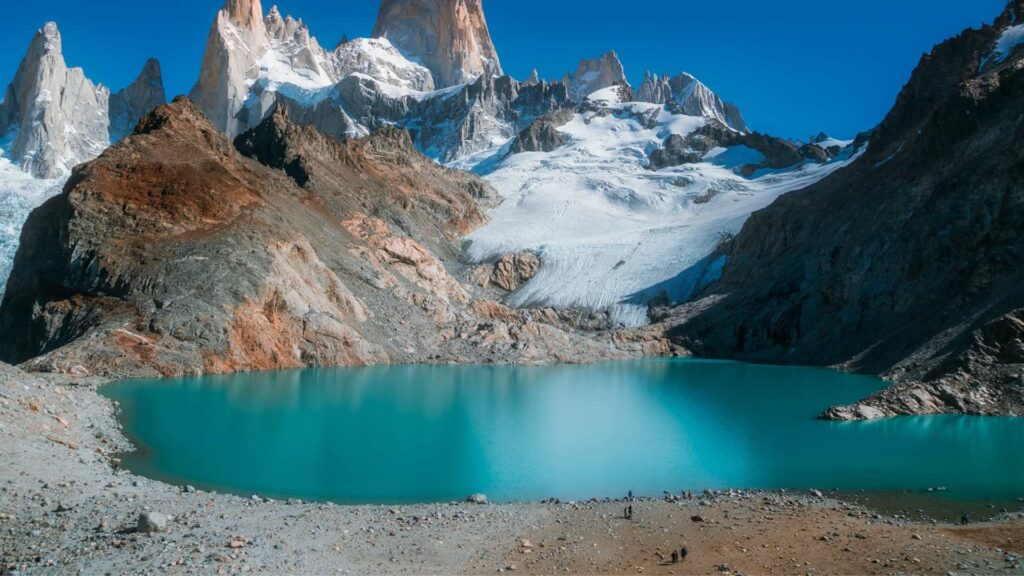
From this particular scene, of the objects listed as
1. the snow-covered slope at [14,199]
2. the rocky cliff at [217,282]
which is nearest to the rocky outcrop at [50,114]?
the snow-covered slope at [14,199]

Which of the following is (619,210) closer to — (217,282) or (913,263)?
(913,263)

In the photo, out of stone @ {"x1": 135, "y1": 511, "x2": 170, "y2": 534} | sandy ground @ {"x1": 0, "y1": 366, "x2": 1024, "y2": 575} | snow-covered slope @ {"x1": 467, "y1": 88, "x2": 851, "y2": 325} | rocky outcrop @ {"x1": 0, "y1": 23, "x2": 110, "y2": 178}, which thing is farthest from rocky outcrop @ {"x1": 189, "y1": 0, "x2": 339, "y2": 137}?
stone @ {"x1": 135, "y1": 511, "x2": 170, "y2": 534}

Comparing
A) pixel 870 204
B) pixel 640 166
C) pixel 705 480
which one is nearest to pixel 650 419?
pixel 705 480

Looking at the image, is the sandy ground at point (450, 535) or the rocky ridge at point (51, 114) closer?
→ the sandy ground at point (450, 535)

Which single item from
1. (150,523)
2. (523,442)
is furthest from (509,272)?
(150,523)

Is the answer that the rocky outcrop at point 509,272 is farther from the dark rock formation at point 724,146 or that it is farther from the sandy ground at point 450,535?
the sandy ground at point 450,535

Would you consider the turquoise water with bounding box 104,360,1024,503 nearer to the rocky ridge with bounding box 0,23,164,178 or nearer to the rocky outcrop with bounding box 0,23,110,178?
the rocky outcrop with bounding box 0,23,110,178

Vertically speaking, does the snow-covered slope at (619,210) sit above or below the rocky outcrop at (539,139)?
below
